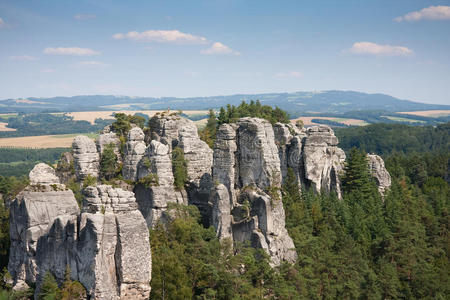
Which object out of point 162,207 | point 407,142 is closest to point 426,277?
point 162,207

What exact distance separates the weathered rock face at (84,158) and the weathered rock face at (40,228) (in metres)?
11.7

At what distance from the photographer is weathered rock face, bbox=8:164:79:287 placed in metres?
32.7

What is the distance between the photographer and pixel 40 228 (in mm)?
36062

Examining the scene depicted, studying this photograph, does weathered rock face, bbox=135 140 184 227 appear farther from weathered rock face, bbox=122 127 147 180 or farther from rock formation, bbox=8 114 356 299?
weathered rock face, bbox=122 127 147 180

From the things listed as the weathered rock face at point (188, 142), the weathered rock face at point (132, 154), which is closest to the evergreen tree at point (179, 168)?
the weathered rock face at point (188, 142)

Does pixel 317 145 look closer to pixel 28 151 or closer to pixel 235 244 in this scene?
pixel 235 244

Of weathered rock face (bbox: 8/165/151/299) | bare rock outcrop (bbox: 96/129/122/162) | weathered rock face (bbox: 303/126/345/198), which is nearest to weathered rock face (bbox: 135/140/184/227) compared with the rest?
bare rock outcrop (bbox: 96/129/122/162)

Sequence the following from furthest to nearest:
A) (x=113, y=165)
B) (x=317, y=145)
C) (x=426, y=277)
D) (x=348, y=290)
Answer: (x=317, y=145) → (x=113, y=165) → (x=426, y=277) → (x=348, y=290)

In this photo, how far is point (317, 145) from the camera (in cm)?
5869

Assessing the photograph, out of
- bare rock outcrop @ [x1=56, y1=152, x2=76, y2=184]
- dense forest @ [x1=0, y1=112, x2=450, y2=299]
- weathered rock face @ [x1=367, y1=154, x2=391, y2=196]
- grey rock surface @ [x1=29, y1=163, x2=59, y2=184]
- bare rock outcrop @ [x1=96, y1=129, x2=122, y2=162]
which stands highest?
bare rock outcrop @ [x1=96, y1=129, x2=122, y2=162]

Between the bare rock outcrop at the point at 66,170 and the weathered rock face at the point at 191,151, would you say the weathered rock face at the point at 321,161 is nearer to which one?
the weathered rock face at the point at 191,151

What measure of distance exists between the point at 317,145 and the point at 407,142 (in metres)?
144

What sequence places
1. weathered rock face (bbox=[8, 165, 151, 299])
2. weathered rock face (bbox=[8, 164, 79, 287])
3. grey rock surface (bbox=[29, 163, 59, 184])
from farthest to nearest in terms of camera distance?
grey rock surface (bbox=[29, 163, 59, 184]) < weathered rock face (bbox=[8, 164, 79, 287]) < weathered rock face (bbox=[8, 165, 151, 299])

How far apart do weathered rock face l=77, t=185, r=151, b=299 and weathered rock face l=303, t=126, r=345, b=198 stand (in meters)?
31.5
